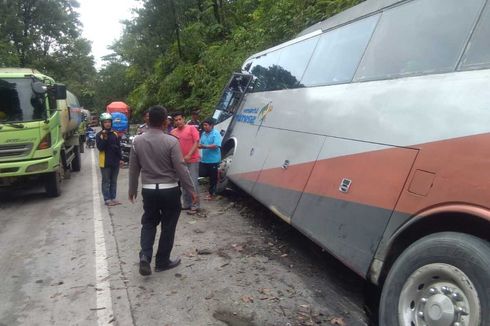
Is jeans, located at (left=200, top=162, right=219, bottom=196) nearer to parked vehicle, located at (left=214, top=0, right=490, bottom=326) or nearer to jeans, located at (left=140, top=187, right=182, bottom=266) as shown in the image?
parked vehicle, located at (left=214, top=0, right=490, bottom=326)

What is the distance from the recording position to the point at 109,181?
28.9 feet

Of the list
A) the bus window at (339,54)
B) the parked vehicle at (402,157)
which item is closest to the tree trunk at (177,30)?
the bus window at (339,54)

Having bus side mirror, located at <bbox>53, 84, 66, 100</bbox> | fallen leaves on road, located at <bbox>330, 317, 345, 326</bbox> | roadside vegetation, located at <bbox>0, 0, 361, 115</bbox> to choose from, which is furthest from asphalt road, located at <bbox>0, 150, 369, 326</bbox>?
roadside vegetation, located at <bbox>0, 0, 361, 115</bbox>

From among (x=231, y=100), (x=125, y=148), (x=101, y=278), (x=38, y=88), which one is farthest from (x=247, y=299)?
(x=125, y=148)

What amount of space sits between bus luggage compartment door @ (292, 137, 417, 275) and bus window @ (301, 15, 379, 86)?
2.77ft

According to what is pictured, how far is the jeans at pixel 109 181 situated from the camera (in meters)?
8.71

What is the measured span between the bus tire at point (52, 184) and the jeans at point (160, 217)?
5643mm

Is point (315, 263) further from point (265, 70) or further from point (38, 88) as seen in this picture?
point (38, 88)

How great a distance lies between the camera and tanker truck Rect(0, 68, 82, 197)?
911 cm

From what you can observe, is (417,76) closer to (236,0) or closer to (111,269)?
(111,269)

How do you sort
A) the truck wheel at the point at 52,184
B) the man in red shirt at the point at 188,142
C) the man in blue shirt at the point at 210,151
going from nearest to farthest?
the man in red shirt at the point at 188,142
the man in blue shirt at the point at 210,151
the truck wheel at the point at 52,184

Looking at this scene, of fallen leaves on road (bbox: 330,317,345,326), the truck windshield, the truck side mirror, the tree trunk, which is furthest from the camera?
the tree trunk

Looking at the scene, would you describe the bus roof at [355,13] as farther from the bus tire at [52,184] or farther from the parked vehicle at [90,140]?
the parked vehicle at [90,140]

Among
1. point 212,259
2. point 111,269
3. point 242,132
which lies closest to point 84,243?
point 111,269
